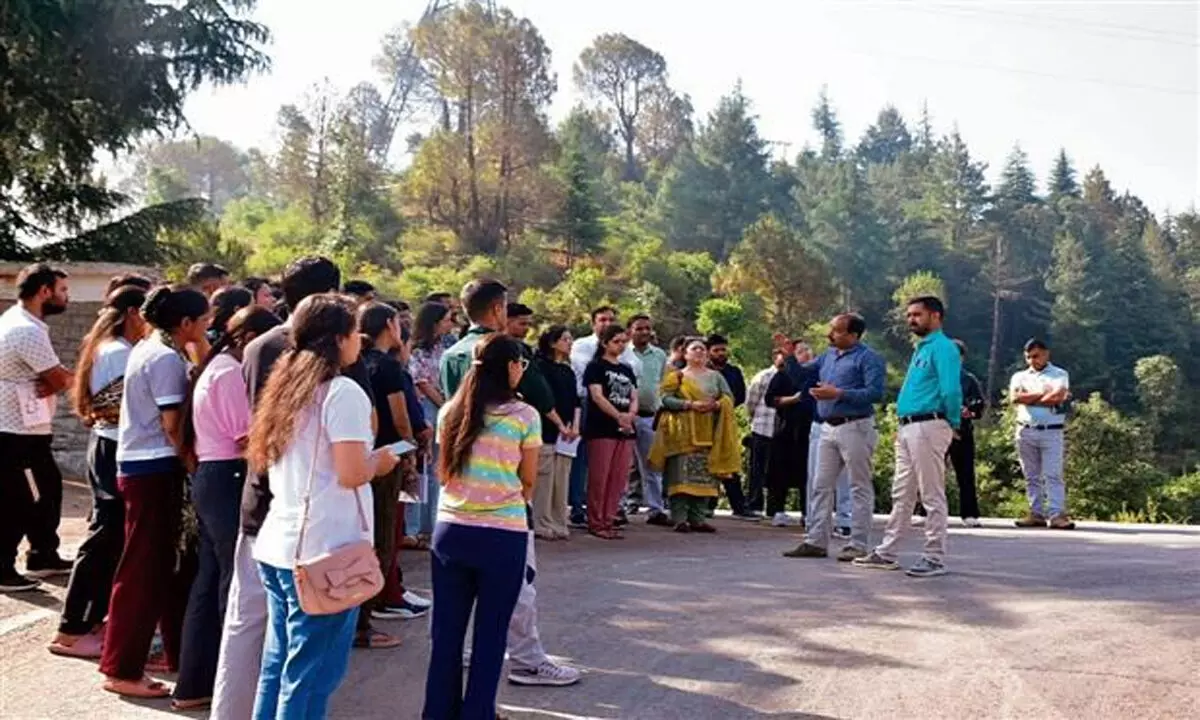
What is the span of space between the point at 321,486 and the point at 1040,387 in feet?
32.1

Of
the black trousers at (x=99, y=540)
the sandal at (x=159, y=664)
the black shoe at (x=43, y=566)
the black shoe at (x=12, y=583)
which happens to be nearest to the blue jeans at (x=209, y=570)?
the sandal at (x=159, y=664)

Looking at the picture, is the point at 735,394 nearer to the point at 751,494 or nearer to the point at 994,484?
the point at 751,494

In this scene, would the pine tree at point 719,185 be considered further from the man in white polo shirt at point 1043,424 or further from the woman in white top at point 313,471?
the woman in white top at point 313,471

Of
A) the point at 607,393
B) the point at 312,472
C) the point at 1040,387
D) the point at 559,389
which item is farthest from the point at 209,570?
the point at 1040,387

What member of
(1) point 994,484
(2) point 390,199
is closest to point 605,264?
(2) point 390,199

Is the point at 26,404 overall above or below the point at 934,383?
below

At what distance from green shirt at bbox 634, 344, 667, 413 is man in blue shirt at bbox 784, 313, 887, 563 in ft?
8.42

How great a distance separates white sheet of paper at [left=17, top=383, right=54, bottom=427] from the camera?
725 centimetres

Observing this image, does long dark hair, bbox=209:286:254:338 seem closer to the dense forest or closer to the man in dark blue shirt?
the man in dark blue shirt

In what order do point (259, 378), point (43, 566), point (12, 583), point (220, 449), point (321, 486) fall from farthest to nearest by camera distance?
1. point (43, 566)
2. point (12, 583)
3. point (220, 449)
4. point (259, 378)
5. point (321, 486)

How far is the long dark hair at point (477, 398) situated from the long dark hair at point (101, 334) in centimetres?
230

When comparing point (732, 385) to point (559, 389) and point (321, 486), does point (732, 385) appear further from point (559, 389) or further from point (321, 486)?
point (321, 486)

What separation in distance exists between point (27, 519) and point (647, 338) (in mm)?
5799

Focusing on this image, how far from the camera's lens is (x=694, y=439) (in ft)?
35.7
